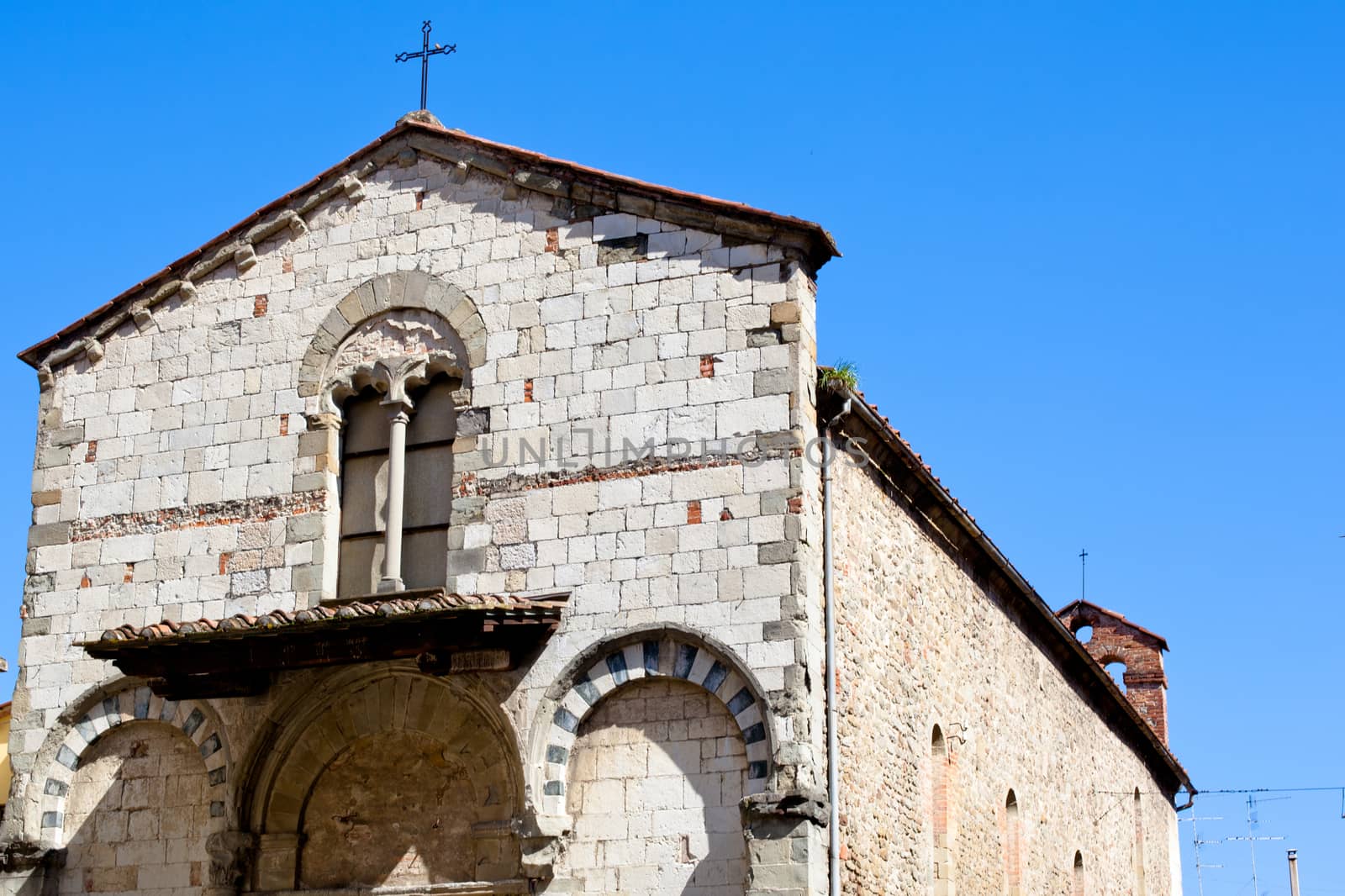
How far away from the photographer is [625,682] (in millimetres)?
13195

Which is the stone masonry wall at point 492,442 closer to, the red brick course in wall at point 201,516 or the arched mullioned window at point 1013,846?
the red brick course in wall at point 201,516

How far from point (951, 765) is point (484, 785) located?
509 centimetres

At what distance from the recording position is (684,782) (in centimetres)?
1287

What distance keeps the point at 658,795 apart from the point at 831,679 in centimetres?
154

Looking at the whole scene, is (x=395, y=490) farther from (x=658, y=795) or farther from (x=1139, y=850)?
(x=1139, y=850)

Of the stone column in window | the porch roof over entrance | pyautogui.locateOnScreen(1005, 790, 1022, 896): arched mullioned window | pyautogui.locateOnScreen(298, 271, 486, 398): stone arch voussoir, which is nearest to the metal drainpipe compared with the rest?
the porch roof over entrance

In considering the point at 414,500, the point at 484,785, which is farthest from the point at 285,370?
the point at 484,785

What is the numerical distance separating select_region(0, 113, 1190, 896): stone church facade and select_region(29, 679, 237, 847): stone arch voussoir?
1.1 inches

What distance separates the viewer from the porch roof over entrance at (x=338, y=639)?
12836 mm

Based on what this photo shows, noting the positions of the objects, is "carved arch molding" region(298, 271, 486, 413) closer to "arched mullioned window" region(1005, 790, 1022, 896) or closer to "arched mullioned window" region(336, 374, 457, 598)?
"arched mullioned window" region(336, 374, 457, 598)

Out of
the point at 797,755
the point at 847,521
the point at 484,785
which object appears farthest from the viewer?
the point at 847,521

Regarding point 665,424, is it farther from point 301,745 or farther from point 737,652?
point 301,745

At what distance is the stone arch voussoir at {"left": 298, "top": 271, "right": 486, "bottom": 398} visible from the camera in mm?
14812

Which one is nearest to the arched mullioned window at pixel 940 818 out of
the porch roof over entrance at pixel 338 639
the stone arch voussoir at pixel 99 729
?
the porch roof over entrance at pixel 338 639
